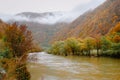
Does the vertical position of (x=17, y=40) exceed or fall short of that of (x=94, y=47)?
it exceeds it

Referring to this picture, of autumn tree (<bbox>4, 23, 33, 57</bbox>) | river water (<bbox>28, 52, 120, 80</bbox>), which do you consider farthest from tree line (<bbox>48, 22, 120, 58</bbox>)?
autumn tree (<bbox>4, 23, 33, 57</bbox>)

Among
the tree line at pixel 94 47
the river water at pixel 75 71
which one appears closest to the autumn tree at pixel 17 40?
the river water at pixel 75 71

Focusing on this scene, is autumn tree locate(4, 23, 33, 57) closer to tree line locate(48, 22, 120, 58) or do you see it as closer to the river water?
the river water

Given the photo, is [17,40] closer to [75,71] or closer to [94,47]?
[75,71]

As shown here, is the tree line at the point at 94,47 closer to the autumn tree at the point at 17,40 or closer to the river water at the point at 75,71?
the river water at the point at 75,71

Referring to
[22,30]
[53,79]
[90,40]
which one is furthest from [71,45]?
[53,79]

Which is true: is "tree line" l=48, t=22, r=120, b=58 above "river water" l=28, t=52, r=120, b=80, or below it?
above

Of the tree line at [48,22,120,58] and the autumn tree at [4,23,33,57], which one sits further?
the tree line at [48,22,120,58]

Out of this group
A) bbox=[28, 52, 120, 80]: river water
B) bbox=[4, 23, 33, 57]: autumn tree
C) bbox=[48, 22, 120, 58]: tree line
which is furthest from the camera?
bbox=[48, 22, 120, 58]: tree line

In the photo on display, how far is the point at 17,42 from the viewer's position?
49375 mm

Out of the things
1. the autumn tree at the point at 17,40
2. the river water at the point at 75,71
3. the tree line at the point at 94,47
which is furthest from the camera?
the tree line at the point at 94,47

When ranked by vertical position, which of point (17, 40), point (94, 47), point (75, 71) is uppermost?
point (17, 40)

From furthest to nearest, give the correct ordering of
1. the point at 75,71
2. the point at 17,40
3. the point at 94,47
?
the point at 94,47, the point at 17,40, the point at 75,71

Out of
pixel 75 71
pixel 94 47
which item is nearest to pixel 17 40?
pixel 75 71
